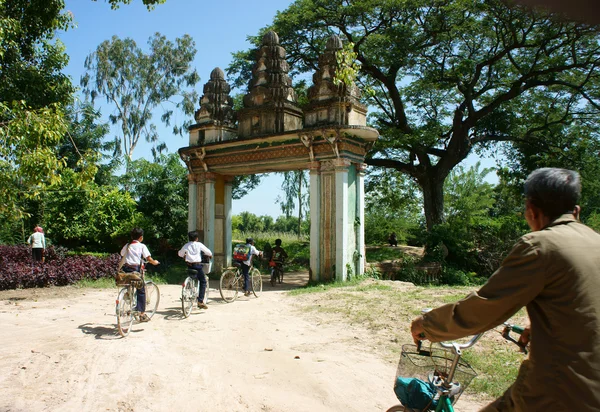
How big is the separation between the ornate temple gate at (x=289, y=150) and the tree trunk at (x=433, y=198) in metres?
7.10

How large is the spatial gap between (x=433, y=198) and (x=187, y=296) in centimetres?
1314

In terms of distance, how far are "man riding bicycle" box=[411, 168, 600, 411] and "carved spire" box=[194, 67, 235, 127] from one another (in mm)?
13327

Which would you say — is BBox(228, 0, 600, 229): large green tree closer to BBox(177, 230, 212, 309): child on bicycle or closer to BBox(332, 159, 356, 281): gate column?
BBox(332, 159, 356, 281): gate column

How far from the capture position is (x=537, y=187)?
6.94 ft

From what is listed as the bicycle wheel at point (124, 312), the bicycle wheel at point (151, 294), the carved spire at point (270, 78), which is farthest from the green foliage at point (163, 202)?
the bicycle wheel at point (124, 312)

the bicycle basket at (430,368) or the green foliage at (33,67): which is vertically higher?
the green foliage at (33,67)

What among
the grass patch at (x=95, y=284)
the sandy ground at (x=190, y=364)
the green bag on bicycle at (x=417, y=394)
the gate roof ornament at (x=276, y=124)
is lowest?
the sandy ground at (x=190, y=364)

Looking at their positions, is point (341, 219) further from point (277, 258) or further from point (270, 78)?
point (270, 78)

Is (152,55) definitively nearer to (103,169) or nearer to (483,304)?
(103,169)

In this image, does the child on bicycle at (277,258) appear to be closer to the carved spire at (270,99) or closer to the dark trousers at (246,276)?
the dark trousers at (246,276)

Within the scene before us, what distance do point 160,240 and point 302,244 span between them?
8.50m

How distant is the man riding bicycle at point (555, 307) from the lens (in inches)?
71.2

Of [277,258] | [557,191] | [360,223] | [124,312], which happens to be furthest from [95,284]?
[557,191]

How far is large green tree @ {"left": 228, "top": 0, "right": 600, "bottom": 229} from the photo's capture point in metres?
16.5
